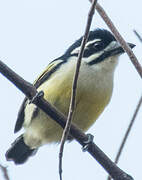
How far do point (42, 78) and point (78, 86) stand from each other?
2.11ft

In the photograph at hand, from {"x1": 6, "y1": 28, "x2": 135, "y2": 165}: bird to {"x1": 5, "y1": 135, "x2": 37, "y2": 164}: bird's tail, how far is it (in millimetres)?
472

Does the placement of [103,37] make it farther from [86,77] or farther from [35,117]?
[35,117]

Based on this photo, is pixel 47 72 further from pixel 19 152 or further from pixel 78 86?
pixel 19 152

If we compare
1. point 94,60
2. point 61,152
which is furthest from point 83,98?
point 61,152

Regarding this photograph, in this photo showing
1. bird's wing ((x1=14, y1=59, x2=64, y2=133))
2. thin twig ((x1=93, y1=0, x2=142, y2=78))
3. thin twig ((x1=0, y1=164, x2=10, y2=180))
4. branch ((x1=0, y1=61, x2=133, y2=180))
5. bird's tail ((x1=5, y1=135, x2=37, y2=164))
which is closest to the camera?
thin twig ((x1=0, y1=164, x2=10, y2=180))

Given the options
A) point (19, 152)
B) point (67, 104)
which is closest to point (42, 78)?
point (67, 104)

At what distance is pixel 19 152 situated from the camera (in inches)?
214

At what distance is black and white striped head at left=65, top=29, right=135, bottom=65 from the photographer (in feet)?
14.7

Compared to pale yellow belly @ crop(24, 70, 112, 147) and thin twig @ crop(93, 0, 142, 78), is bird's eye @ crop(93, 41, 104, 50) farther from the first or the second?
thin twig @ crop(93, 0, 142, 78)

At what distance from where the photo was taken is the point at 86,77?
432cm

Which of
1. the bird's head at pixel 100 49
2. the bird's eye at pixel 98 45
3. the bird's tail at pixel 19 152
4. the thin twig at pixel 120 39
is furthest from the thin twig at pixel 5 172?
the bird's tail at pixel 19 152

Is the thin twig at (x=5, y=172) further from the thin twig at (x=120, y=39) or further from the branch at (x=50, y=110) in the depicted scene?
the thin twig at (x=120, y=39)

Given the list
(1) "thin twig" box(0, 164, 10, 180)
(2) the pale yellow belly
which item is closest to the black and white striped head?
(2) the pale yellow belly

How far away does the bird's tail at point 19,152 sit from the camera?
541 cm
